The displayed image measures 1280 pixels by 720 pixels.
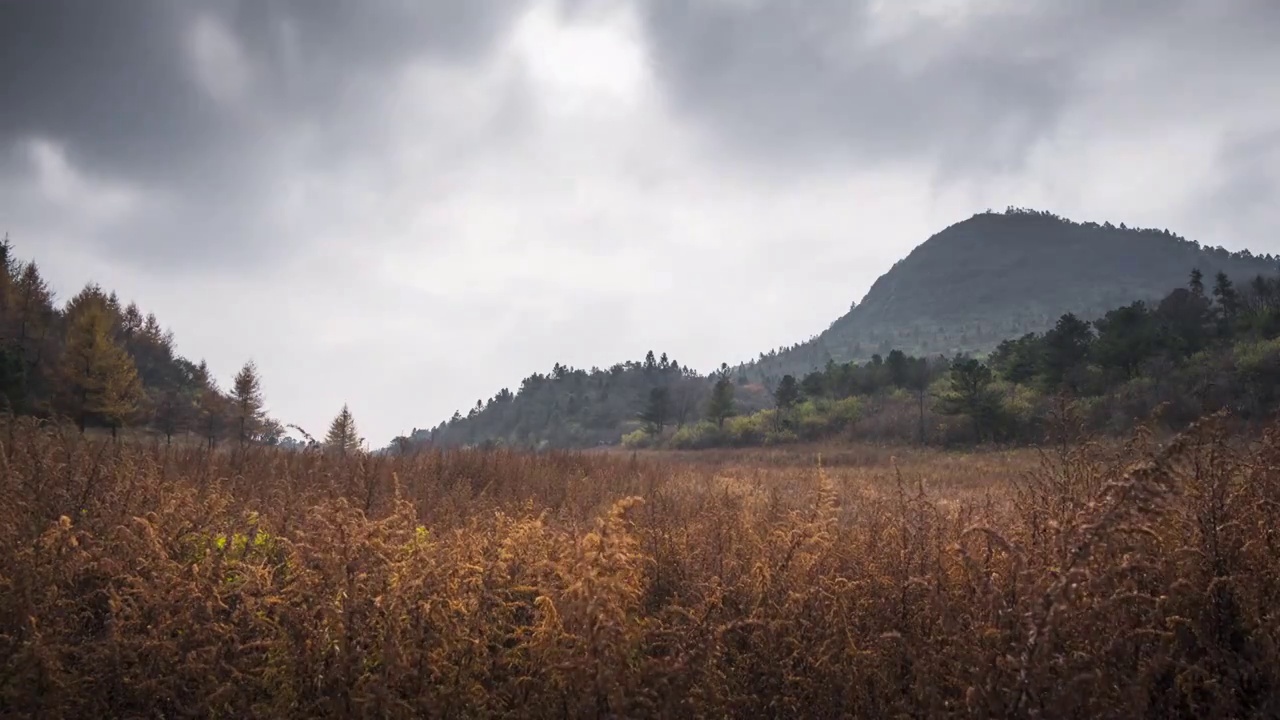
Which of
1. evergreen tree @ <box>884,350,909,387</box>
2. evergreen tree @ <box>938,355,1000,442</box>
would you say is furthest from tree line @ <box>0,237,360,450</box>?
evergreen tree @ <box>884,350,909,387</box>

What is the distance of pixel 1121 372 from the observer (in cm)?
3253

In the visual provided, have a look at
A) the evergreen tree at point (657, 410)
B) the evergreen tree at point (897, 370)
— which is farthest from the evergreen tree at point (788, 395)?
the evergreen tree at point (657, 410)

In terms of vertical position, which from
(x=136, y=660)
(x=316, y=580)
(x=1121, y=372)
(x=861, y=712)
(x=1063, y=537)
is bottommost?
(x=861, y=712)

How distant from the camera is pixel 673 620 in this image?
378cm

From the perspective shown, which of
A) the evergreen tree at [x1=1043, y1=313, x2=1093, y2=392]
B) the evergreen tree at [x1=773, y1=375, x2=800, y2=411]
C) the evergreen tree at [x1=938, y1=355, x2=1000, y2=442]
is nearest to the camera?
the evergreen tree at [x1=938, y1=355, x2=1000, y2=442]

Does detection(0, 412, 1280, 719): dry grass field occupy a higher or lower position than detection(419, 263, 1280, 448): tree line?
lower

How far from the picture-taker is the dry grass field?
2836mm

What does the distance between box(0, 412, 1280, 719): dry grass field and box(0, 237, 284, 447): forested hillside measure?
14275 mm

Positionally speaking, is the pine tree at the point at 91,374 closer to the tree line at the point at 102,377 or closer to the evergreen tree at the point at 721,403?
the tree line at the point at 102,377

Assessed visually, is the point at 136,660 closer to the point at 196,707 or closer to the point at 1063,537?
the point at 196,707

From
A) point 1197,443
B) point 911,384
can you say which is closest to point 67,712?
point 1197,443

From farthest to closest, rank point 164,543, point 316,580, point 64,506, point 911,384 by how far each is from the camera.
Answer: point 911,384
point 64,506
point 164,543
point 316,580

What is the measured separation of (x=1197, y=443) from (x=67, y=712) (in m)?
6.22

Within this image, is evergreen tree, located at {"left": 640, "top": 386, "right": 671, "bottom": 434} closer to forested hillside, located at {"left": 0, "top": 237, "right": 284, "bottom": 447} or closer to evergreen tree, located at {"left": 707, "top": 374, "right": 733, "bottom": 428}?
evergreen tree, located at {"left": 707, "top": 374, "right": 733, "bottom": 428}
